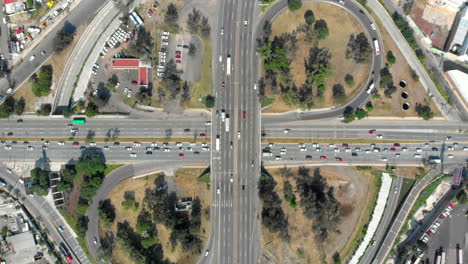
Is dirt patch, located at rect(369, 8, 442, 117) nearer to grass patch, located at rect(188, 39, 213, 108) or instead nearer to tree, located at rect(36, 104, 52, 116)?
grass patch, located at rect(188, 39, 213, 108)

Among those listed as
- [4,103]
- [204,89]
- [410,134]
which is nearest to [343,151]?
[410,134]

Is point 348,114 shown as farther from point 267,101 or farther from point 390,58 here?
point 267,101

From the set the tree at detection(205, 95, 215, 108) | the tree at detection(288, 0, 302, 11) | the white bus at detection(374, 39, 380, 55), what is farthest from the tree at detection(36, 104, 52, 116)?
the white bus at detection(374, 39, 380, 55)

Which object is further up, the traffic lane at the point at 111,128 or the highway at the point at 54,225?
the traffic lane at the point at 111,128

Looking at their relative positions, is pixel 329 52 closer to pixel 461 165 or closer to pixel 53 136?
pixel 461 165

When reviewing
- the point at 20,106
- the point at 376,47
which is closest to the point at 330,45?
the point at 376,47

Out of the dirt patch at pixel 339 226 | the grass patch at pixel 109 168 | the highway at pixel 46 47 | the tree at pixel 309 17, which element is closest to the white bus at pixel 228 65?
the tree at pixel 309 17

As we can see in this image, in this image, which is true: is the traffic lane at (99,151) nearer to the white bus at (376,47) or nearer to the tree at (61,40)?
the tree at (61,40)
